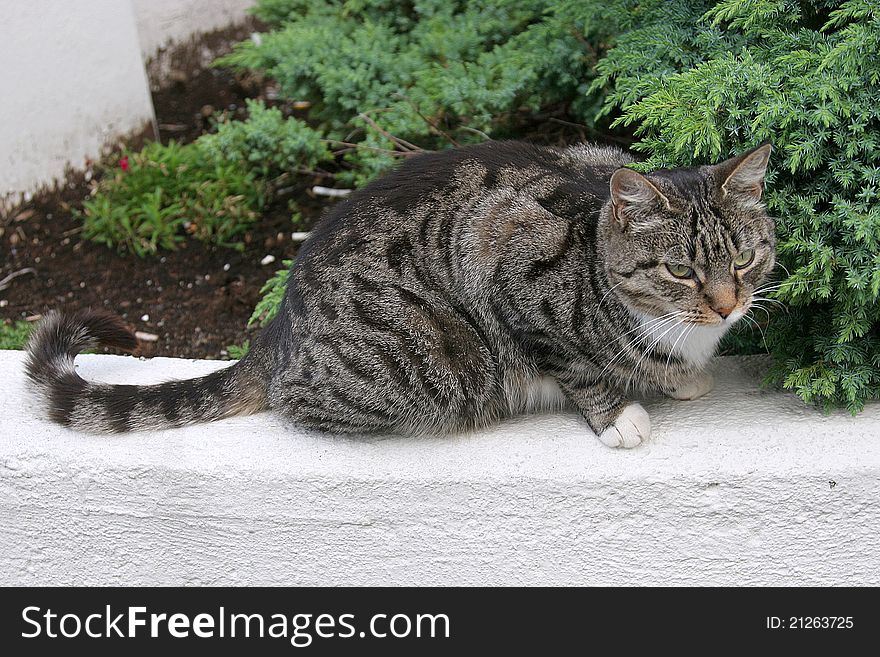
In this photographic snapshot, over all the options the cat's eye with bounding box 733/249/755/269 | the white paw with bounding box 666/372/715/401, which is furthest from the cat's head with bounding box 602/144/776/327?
the white paw with bounding box 666/372/715/401

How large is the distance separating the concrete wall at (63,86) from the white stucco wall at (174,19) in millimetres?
741

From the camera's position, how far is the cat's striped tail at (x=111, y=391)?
121 inches

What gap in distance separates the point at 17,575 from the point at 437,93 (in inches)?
96.4

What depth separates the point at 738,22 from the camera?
3.09 meters

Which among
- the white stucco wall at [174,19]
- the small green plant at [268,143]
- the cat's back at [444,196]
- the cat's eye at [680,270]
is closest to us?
the cat's eye at [680,270]

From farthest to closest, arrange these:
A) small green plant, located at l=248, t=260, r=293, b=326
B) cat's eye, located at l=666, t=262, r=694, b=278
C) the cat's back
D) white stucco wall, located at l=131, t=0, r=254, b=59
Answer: white stucco wall, located at l=131, t=0, r=254, b=59
small green plant, located at l=248, t=260, r=293, b=326
the cat's back
cat's eye, located at l=666, t=262, r=694, b=278

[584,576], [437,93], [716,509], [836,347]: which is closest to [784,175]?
[836,347]

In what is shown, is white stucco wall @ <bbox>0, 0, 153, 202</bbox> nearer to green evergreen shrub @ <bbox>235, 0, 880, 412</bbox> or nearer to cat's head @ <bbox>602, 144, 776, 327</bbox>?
green evergreen shrub @ <bbox>235, 0, 880, 412</bbox>

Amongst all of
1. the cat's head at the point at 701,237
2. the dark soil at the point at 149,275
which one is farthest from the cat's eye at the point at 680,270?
the dark soil at the point at 149,275

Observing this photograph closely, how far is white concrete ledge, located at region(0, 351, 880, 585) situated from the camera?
2820 millimetres

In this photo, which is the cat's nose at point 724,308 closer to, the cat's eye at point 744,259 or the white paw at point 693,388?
the cat's eye at point 744,259

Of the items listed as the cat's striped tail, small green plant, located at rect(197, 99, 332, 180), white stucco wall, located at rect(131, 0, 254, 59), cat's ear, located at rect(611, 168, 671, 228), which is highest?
white stucco wall, located at rect(131, 0, 254, 59)

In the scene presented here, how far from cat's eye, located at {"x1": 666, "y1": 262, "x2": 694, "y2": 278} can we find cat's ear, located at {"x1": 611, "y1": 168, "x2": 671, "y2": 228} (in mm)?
162

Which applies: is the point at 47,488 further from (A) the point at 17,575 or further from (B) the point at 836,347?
(B) the point at 836,347
